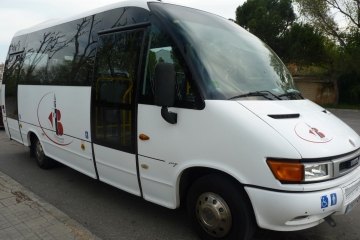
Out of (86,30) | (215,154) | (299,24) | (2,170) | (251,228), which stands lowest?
(2,170)

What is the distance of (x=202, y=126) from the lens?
10.4 ft

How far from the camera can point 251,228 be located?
3039 mm

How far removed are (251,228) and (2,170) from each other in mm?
5738

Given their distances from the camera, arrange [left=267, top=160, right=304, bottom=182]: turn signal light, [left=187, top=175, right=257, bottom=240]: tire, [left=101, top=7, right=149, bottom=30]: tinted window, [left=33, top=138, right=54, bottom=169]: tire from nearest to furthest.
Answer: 1. [left=267, top=160, right=304, bottom=182]: turn signal light
2. [left=187, top=175, right=257, bottom=240]: tire
3. [left=101, top=7, right=149, bottom=30]: tinted window
4. [left=33, top=138, right=54, bottom=169]: tire

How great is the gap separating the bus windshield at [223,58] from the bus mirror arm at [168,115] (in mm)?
419

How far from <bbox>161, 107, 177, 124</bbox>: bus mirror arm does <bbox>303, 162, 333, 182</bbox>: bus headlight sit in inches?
53.8

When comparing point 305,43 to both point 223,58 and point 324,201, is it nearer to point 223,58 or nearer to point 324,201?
point 223,58

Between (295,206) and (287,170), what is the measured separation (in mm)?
315

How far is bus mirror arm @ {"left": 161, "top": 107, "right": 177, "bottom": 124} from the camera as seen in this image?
10.9 feet

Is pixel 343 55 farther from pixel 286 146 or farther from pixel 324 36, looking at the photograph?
pixel 286 146

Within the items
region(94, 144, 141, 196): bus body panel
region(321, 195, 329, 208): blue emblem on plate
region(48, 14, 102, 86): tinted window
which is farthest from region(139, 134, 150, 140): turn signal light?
region(321, 195, 329, 208): blue emblem on plate

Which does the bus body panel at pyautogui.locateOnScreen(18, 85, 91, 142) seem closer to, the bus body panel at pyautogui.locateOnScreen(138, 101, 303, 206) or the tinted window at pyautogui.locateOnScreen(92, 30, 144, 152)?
the tinted window at pyautogui.locateOnScreen(92, 30, 144, 152)

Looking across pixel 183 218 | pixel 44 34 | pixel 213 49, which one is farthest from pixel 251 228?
pixel 44 34

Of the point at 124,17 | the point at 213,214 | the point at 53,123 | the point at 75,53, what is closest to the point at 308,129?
the point at 213,214
